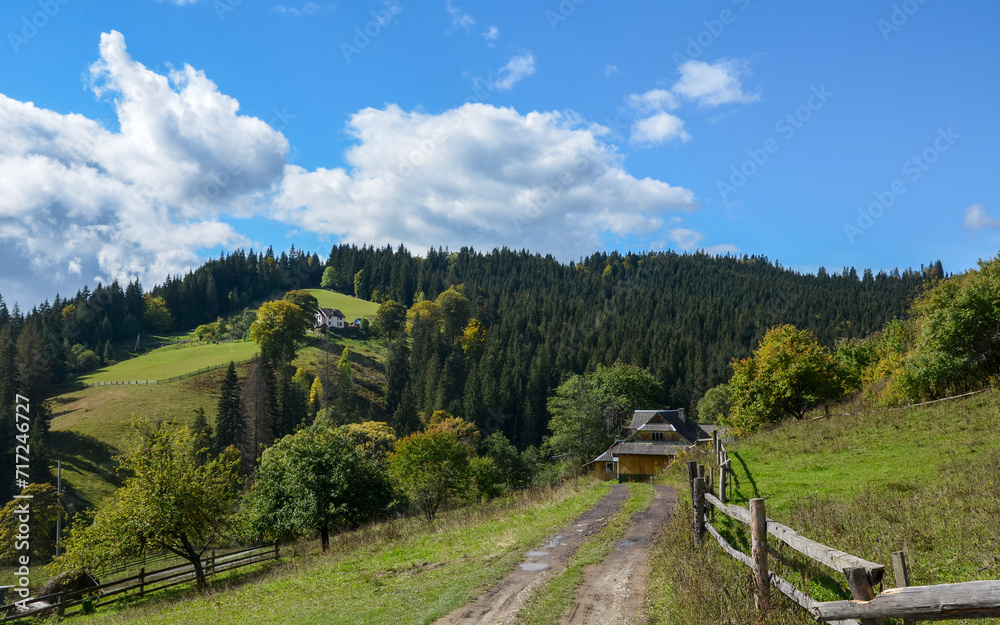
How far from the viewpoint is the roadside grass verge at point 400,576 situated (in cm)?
1076

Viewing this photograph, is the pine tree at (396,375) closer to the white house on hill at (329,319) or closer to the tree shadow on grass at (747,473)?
the white house on hill at (329,319)

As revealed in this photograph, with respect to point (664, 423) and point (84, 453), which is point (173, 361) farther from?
point (664, 423)

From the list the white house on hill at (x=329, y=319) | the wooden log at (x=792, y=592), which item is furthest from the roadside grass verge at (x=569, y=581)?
the white house on hill at (x=329, y=319)

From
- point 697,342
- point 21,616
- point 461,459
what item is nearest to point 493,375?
point 697,342

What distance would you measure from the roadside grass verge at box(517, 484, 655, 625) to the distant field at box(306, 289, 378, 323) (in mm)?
139942

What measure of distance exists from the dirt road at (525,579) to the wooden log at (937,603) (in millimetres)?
6191

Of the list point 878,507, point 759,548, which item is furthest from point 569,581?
point 878,507

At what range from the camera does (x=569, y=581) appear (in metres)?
10.8

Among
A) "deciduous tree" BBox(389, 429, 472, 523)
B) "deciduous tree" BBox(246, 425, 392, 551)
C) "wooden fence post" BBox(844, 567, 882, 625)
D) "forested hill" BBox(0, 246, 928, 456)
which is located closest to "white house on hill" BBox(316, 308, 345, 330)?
"forested hill" BBox(0, 246, 928, 456)

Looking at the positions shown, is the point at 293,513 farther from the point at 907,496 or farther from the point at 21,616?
the point at 907,496

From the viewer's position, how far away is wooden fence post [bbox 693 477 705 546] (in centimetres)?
1167

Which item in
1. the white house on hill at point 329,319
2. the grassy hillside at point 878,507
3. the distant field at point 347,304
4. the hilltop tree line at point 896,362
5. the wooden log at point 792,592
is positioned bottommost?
the grassy hillside at point 878,507

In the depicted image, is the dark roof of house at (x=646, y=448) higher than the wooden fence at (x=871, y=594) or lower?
lower

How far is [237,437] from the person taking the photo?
71375mm
